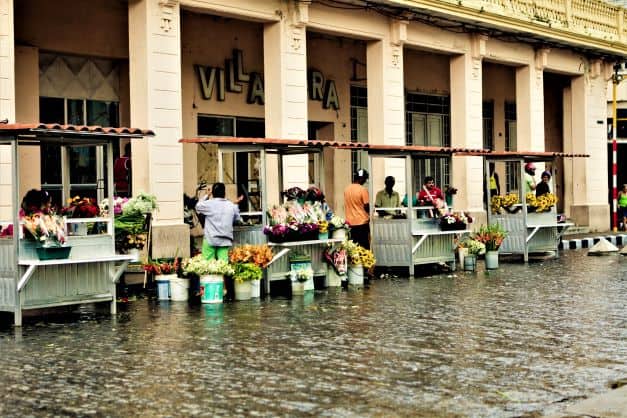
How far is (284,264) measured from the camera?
1659 cm

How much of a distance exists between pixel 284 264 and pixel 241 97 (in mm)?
8790

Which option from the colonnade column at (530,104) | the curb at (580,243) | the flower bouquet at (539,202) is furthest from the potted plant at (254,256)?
the colonnade column at (530,104)

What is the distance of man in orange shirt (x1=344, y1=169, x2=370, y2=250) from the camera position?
62.5 ft

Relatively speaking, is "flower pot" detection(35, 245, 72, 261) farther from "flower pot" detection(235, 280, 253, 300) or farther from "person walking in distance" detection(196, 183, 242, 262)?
"flower pot" detection(235, 280, 253, 300)

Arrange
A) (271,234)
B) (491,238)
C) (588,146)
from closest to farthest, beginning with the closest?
(271,234) < (491,238) < (588,146)

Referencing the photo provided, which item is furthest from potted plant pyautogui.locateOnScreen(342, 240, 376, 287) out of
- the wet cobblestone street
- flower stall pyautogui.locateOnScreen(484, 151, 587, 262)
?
flower stall pyautogui.locateOnScreen(484, 151, 587, 262)

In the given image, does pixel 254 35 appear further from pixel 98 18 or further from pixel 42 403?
pixel 42 403

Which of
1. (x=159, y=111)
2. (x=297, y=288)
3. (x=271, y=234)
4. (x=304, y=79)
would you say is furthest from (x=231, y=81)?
(x=297, y=288)

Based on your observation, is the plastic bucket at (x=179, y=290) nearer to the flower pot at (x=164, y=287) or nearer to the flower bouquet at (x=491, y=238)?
the flower pot at (x=164, y=287)

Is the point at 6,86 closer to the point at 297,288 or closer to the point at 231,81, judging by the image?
the point at 297,288

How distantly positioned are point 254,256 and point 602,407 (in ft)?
28.4

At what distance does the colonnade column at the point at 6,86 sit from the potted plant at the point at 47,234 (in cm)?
368

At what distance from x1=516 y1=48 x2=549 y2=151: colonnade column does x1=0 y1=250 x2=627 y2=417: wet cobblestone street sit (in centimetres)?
1437

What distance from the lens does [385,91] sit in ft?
80.3
